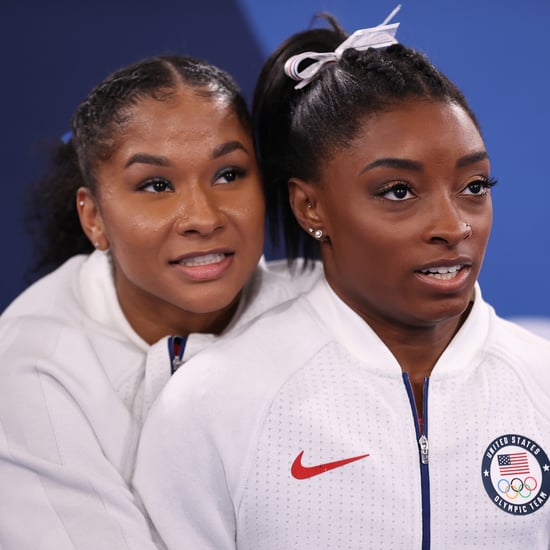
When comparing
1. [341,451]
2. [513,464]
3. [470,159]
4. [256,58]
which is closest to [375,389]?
[341,451]

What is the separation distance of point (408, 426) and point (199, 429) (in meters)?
0.26

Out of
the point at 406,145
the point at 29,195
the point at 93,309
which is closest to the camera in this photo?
the point at 406,145

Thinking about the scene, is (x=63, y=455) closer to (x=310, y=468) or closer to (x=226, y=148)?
(x=310, y=468)

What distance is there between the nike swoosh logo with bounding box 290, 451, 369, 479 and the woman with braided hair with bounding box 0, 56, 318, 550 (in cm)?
20

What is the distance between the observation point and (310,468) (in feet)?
3.69

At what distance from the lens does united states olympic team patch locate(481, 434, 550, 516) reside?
3.76 feet

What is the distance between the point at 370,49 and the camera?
1193mm

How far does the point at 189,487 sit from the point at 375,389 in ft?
0.85

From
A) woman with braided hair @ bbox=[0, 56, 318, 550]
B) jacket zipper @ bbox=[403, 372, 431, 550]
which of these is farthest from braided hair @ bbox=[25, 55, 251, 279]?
jacket zipper @ bbox=[403, 372, 431, 550]

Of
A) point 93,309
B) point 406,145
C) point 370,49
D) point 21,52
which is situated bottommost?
point 93,309

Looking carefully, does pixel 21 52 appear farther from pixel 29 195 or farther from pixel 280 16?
pixel 280 16

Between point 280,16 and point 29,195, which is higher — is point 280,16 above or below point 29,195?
above

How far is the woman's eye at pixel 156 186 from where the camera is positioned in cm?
128

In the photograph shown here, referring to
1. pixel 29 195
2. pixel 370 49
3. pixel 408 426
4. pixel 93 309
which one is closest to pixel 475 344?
pixel 408 426
